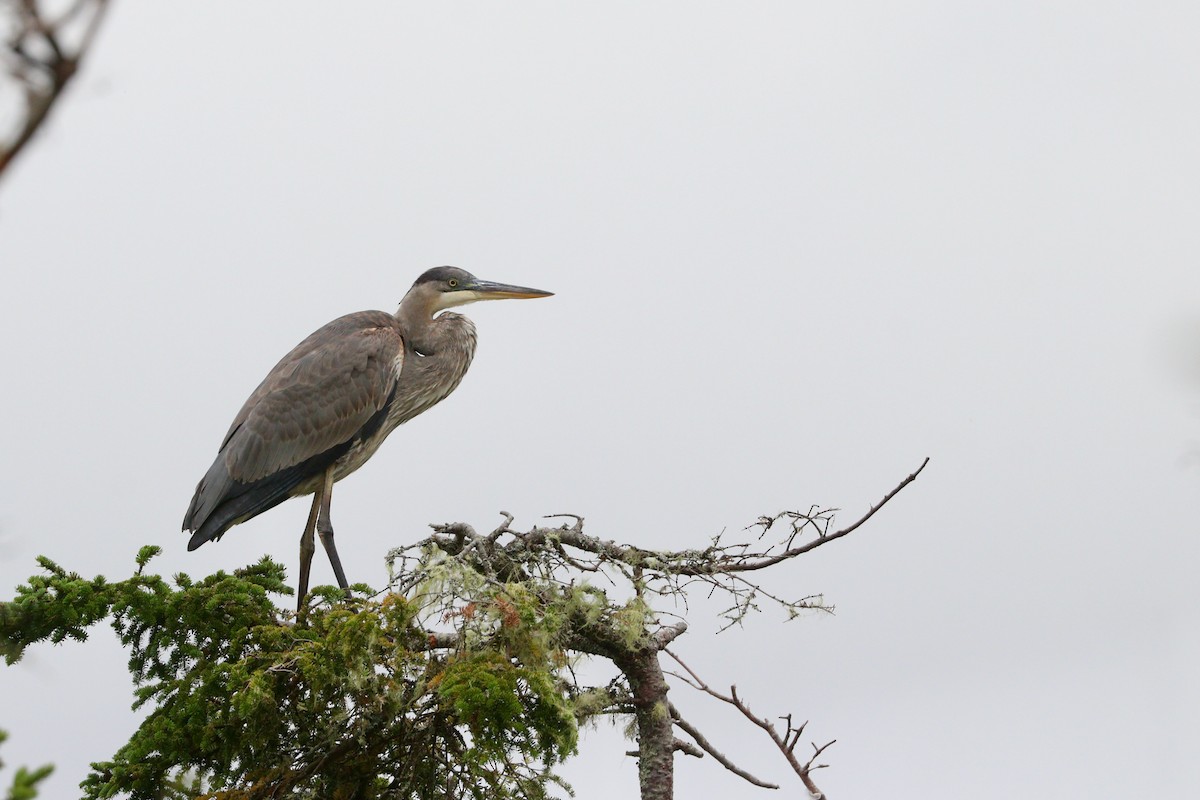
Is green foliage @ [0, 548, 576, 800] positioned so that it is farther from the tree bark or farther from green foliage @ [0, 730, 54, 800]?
green foliage @ [0, 730, 54, 800]

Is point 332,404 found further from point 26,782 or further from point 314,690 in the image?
point 26,782

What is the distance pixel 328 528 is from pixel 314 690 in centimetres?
270

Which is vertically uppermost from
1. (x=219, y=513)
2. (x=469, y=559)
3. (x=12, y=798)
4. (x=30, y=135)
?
(x=219, y=513)

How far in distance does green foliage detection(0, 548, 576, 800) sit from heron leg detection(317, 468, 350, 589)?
1806 mm

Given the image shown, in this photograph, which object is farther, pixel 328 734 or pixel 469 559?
pixel 469 559

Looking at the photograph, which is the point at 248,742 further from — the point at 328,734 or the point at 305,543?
the point at 305,543

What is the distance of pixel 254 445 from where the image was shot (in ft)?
20.8

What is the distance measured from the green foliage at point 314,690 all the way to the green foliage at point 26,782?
2.32 metres

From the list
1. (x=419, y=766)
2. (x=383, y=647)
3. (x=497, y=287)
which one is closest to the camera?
(x=383, y=647)

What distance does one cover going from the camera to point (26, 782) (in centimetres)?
117

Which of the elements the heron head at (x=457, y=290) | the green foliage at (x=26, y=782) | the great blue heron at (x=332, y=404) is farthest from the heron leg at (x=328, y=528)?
the green foliage at (x=26, y=782)

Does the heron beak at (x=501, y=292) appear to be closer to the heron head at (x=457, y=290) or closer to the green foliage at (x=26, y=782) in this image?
the heron head at (x=457, y=290)

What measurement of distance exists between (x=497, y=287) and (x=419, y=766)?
12.1ft

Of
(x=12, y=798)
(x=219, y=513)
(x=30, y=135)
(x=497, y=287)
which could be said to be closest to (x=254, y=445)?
(x=219, y=513)
